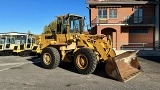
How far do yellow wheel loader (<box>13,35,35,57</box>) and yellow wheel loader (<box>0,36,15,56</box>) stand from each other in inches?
33.1

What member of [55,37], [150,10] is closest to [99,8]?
[150,10]


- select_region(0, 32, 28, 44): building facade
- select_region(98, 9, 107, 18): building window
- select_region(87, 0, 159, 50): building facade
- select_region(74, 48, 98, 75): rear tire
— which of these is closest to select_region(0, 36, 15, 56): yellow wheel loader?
select_region(0, 32, 28, 44): building facade

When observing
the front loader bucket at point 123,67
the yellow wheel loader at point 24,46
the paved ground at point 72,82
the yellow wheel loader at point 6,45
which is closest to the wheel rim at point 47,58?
the paved ground at point 72,82

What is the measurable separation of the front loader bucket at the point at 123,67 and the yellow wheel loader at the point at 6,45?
1592 cm

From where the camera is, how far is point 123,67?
11.5m

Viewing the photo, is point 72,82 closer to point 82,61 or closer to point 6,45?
point 82,61

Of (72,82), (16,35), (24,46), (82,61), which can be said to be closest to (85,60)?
(82,61)

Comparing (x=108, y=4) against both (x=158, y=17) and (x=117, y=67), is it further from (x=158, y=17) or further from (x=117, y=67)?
(x=117, y=67)

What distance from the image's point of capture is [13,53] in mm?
25891

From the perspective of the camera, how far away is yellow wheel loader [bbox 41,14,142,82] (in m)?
11.2

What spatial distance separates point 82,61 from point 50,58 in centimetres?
245

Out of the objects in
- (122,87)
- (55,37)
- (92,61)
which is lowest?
(122,87)

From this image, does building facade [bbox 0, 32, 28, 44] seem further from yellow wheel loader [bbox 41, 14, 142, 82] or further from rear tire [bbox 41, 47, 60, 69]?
rear tire [bbox 41, 47, 60, 69]

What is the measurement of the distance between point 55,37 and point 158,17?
960 inches
